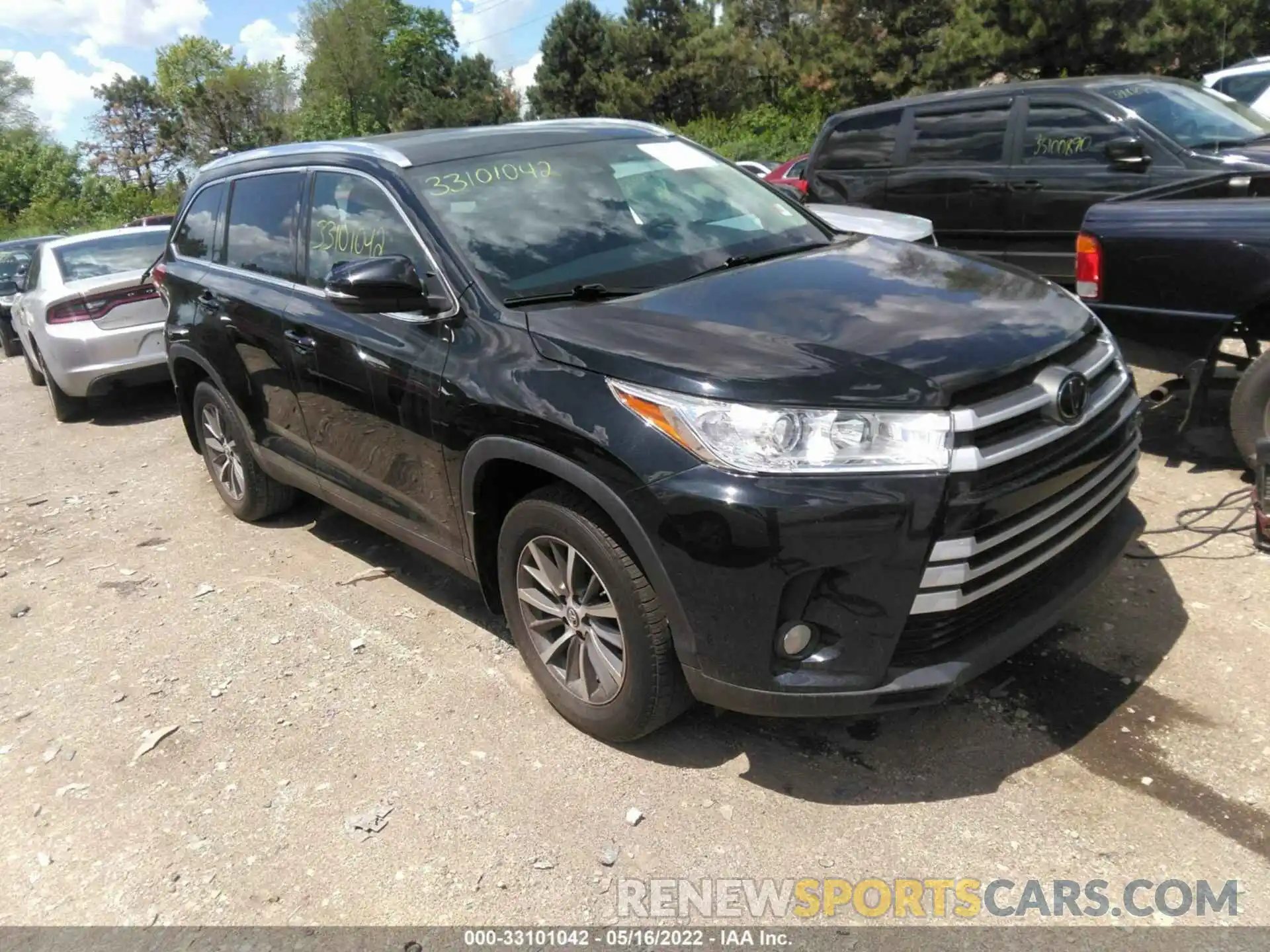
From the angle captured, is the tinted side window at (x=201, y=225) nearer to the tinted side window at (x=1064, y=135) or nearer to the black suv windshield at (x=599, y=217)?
the black suv windshield at (x=599, y=217)

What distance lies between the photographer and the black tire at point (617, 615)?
2797 mm

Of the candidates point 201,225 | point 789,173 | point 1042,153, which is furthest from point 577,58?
point 201,225

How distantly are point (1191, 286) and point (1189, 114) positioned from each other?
10.4 ft

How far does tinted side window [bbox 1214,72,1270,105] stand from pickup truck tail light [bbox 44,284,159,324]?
11788 mm

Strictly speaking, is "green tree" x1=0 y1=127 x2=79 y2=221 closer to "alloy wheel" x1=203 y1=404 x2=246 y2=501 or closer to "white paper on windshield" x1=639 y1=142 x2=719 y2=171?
"alloy wheel" x1=203 y1=404 x2=246 y2=501

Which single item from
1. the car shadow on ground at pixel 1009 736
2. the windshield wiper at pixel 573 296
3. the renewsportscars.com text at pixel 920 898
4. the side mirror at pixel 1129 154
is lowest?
the renewsportscars.com text at pixel 920 898

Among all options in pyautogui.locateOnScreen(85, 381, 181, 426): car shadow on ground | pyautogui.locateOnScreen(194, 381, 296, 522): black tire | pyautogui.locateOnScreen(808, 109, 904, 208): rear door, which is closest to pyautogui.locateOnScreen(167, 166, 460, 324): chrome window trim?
pyautogui.locateOnScreen(194, 381, 296, 522): black tire

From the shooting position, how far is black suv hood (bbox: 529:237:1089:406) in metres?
2.58

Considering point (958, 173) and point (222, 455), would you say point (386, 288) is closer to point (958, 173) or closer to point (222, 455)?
point (222, 455)

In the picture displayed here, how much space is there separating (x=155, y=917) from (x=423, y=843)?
2.44ft

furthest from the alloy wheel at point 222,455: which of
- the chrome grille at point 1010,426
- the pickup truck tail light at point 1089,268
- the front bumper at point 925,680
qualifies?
the pickup truck tail light at point 1089,268

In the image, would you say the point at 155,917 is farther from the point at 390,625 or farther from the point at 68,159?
the point at 68,159

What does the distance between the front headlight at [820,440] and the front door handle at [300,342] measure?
2105 mm

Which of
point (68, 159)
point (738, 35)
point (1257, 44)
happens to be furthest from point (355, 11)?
point (1257, 44)
